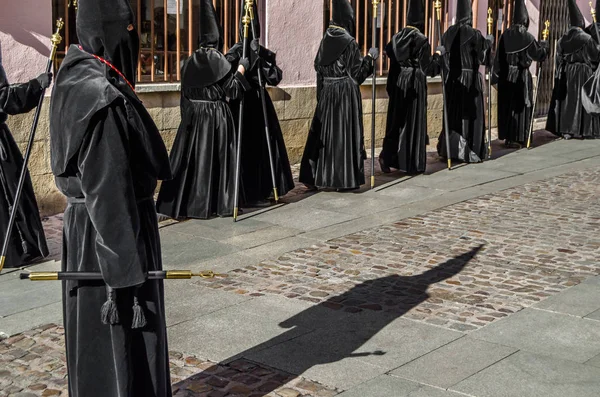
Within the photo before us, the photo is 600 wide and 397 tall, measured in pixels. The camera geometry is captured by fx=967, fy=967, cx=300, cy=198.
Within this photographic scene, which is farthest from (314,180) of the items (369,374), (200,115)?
(369,374)

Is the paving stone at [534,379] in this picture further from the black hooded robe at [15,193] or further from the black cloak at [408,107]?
the black cloak at [408,107]

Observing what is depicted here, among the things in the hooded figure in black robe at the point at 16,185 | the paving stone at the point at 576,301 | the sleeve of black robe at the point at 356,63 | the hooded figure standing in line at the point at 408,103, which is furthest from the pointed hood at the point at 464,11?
the hooded figure in black robe at the point at 16,185

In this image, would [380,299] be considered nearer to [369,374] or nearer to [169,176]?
[369,374]

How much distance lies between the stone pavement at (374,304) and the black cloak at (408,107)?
5.28 ft

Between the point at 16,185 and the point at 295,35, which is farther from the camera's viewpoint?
the point at 295,35

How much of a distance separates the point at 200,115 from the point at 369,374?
5193 mm

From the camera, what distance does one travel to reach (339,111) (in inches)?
453

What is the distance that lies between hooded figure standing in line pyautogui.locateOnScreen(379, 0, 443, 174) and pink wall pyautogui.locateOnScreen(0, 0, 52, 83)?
4601 mm

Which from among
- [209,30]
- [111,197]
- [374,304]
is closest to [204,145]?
[209,30]

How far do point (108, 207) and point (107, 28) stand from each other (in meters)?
0.78

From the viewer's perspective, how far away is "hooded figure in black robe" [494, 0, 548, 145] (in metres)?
15.4

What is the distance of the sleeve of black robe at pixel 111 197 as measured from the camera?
405cm

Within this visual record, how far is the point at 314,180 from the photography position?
38.3 ft

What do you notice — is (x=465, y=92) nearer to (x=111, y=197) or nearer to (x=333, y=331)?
(x=333, y=331)
